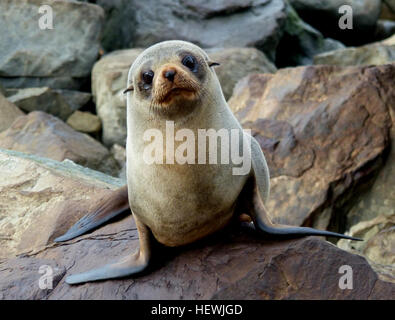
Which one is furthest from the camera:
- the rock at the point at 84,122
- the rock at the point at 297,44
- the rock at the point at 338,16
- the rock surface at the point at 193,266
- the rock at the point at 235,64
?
the rock at the point at 338,16

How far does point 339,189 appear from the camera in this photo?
20.1 feet

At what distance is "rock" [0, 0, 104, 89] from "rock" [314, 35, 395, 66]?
15.1 ft

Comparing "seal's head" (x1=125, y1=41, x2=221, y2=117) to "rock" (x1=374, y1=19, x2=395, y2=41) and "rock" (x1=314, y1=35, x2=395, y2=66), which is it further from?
"rock" (x1=374, y1=19, x2=395, y2=41)

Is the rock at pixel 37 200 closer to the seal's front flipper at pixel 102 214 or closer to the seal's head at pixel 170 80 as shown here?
the seal's front flipper at pixel 102 214

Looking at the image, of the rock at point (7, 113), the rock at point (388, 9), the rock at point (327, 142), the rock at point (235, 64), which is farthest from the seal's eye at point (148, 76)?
the rock at point (388, 9)

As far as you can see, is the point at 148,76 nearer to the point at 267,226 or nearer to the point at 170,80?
the point at 170,80

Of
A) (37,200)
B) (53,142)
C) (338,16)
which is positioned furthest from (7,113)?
(338,16)

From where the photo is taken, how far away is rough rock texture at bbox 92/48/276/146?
984 centimetres

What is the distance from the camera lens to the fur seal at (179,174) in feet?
10.8

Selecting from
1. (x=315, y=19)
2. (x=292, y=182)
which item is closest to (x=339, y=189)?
(x=292, y=182)

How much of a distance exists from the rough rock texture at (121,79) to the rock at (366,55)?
145 cm

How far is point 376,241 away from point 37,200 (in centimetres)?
321

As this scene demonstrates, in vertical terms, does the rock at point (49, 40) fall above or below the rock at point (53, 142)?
above

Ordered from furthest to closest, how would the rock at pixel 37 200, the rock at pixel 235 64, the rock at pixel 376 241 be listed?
1. the rock at pixel 235 64
2. the rock at pixel 376 241
3. the rock at pixel 37 200
